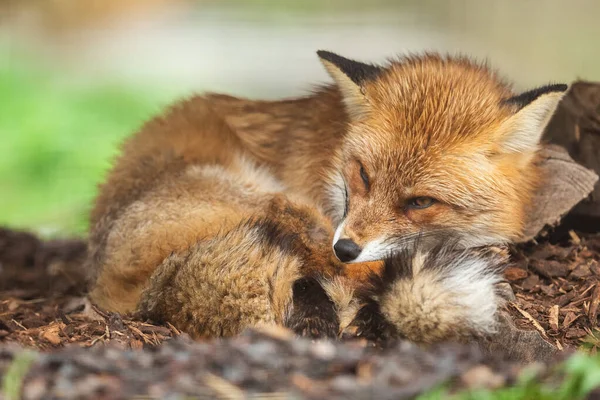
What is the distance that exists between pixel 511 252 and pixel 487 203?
0.74 m

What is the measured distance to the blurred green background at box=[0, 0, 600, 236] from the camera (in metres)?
8.58

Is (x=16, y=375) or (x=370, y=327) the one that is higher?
(x=16, y=375)

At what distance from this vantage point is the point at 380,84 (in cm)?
433

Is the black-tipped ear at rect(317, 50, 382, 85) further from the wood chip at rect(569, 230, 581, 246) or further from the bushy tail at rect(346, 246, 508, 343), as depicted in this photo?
the wood chip at rect(569, 230, 581, 246)

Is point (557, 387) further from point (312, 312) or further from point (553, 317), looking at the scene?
point (553, 317)

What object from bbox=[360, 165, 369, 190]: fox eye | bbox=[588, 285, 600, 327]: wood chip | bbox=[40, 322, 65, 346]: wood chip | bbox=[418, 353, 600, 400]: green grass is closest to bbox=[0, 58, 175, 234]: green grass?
bbox=[40, 322, 65, 346]: wood chip

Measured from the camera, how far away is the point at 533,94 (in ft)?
13.0

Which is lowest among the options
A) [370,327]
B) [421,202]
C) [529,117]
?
[370,327]

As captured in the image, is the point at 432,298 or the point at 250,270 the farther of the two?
the point at 250,270

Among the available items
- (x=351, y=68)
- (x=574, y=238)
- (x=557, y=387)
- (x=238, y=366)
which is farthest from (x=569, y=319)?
(x=238, y=366)

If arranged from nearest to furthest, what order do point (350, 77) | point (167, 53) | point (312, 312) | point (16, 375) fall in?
point (16, 375) < point (312, 312) < point (350, 77) < point (167, 53)

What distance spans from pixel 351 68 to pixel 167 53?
869 centimetres

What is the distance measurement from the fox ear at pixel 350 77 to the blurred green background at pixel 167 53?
408 cm

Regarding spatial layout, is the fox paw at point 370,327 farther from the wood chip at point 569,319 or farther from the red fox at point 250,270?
the wood chip at point 569,319
